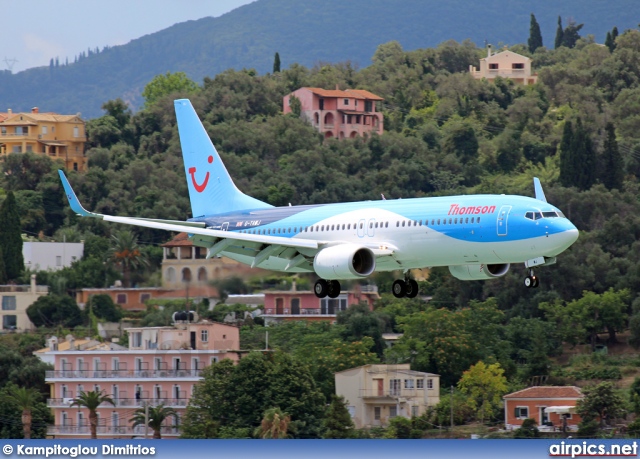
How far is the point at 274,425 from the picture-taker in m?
102

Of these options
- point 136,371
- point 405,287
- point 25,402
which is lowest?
point 25,402

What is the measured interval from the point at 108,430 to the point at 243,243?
48.0m

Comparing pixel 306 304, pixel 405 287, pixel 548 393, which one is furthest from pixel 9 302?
pixel 405 287

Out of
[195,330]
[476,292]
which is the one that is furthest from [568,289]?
[195,330]

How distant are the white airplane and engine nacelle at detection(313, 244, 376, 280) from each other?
43 millimetres

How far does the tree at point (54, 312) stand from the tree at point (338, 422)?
4802 centimetres

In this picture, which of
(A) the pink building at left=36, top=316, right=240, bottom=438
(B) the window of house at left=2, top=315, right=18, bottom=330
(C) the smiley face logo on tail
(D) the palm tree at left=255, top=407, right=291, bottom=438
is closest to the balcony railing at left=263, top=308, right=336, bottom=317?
(A) the pink building at left=36, top=316, right=240, bottom=438

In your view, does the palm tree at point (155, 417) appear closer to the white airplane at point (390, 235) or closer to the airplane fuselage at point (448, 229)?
the white airplane at point (390, 235)

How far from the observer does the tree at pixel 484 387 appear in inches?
4446

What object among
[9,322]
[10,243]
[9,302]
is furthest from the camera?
[10,243]

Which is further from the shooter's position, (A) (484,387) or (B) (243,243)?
(A) (484,387)

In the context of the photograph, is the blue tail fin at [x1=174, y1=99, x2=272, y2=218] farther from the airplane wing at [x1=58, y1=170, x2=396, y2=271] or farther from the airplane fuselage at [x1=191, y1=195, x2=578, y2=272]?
the airplane fuselage at [x1=191, y1=195, x2=578, y2=272]

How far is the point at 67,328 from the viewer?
14712 cm

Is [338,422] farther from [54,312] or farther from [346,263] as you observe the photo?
[54,312]
